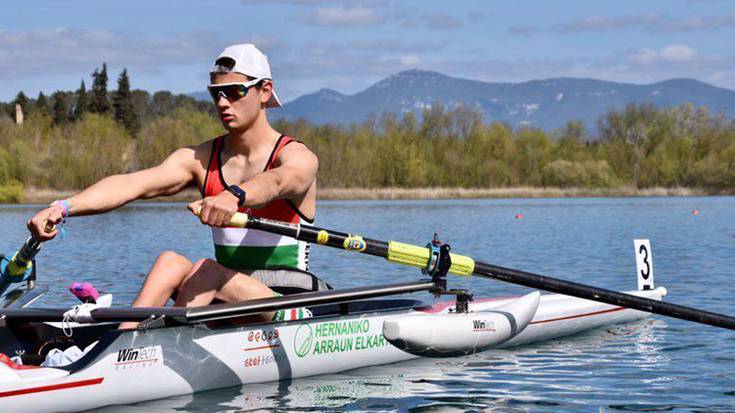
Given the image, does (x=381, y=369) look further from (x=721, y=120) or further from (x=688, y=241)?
→ (x=721, y=120)

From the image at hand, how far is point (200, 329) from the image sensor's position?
21.3 ft

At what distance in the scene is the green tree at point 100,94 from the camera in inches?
4035

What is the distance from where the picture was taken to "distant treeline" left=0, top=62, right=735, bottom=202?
70875mm

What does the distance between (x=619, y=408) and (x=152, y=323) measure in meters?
3.10

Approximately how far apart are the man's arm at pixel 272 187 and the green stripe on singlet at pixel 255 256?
44cm

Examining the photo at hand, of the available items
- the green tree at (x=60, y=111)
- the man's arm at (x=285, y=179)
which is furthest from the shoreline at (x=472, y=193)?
the man's arm at (x=285, y=179)

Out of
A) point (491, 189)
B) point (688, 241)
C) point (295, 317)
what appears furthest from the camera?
point (491, 189)

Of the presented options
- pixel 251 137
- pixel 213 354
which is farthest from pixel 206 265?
pixel 251 137

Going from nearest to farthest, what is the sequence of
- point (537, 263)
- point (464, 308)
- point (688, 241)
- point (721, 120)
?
1. point (464, 308)
2. point (537, 263)
3. point (688, 241)
4. point (721, 120)

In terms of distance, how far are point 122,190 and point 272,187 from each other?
3.19ft

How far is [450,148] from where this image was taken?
3418 inches

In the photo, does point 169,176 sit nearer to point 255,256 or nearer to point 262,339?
point 255,256

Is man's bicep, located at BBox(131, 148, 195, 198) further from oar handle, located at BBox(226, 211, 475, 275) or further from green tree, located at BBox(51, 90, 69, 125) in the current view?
green tree, located at BBox(51, 90, 69, 125)

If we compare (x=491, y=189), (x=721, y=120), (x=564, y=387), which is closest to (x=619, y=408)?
(x=564, y=387)
